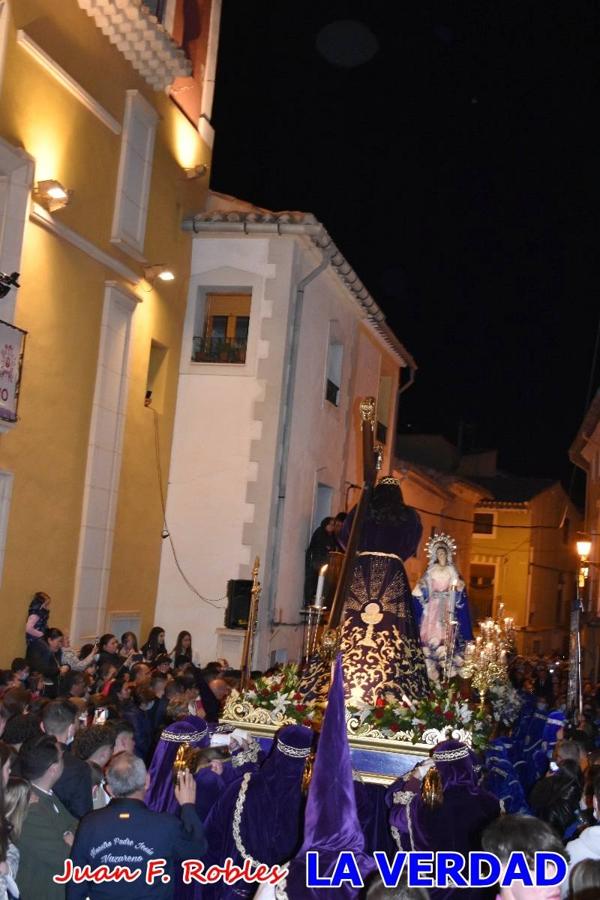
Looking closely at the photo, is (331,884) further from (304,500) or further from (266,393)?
(304,500)

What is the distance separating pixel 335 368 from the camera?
21.4m

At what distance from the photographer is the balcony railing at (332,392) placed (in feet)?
68.3

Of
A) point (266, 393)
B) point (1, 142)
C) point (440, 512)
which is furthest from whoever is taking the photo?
point (440, 512)

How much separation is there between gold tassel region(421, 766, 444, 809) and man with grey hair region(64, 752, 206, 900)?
1412 mm

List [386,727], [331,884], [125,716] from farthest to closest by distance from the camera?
[125,716] → [386,727] → [331,884]

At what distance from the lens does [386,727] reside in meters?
7.00

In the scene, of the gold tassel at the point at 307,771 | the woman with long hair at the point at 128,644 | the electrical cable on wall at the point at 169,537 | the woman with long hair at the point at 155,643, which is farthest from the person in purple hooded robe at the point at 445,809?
the electrical cable on wall at the point at 169,537

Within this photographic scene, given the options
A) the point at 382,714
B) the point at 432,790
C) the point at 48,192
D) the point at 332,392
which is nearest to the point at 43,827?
the point at 432,790

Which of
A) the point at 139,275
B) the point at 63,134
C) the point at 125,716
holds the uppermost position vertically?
the point at 63,134

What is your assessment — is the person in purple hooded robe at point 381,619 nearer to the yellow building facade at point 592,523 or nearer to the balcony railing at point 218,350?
the balcony railing at point 218,350

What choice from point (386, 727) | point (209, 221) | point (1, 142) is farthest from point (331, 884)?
point (209, 221)

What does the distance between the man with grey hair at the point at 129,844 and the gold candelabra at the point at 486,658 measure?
407 centimetres

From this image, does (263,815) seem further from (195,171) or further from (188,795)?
(195,171)

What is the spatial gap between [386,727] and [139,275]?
34.3 feet
